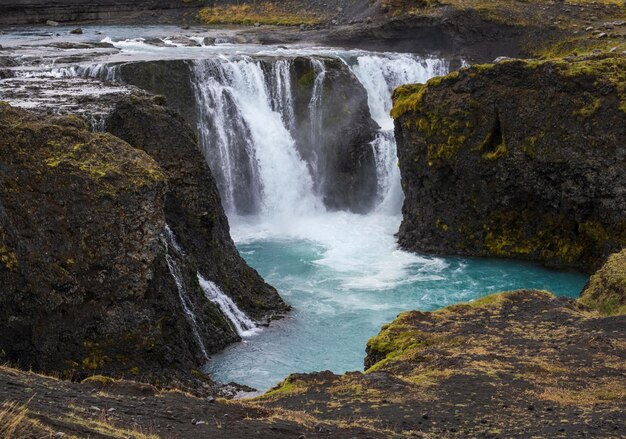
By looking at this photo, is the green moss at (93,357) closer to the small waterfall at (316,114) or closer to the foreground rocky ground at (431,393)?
the foreground rocky ground at (431,393)

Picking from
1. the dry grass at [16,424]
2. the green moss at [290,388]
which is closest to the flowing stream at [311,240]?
the green moss at [290,388]

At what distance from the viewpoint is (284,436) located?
35.8ft

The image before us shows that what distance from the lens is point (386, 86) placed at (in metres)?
44.7

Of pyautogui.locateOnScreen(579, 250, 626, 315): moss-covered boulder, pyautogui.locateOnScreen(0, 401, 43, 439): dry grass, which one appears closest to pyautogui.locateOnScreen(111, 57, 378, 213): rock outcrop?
pyautogui.locateOnScreen(579, 250, 626, 315): moss-covered boulder

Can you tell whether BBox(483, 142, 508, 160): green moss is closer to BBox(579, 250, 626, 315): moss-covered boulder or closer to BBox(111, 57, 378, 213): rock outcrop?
BBox(111, 57, 378, 213): rock outcrop

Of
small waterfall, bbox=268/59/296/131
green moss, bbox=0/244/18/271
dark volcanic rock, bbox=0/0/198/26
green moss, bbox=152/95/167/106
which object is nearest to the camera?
green moss, bbox=0/244/18/271

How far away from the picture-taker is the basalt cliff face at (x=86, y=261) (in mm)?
18297

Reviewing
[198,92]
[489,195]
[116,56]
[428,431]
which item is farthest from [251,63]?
[428,431]

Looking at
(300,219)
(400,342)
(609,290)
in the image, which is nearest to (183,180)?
(400,342)

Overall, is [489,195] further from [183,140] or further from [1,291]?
[1,291]

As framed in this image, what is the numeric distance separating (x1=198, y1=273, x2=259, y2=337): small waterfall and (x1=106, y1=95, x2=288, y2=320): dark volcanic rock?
293mm

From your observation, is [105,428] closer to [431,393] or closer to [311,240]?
[431,393]

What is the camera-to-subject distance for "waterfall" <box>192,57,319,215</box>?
37.5m

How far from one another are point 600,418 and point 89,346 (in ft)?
34.6
